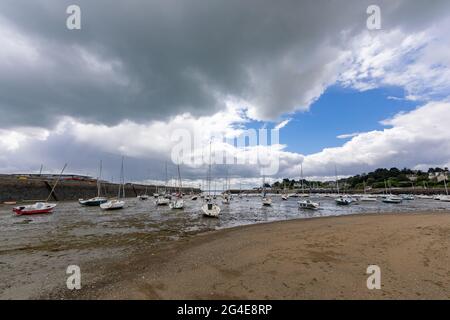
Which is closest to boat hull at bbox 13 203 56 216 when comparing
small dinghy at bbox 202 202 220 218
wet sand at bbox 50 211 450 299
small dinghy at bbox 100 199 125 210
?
small dinghy at bbox 100 199 125 210

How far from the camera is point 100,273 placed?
9.75 meters

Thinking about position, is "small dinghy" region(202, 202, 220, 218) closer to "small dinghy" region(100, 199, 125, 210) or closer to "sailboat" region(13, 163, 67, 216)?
"small dinghy" region(100, 199, 125, 210)

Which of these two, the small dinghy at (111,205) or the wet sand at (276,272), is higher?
the wet sand at (276,272)

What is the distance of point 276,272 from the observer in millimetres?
8750

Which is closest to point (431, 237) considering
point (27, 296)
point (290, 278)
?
point (290, 278)

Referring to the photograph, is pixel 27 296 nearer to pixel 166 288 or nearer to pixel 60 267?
Result: pixel 60 267

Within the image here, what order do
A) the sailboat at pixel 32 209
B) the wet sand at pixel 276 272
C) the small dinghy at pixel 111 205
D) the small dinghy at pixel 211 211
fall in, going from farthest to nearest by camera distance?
the small dinghy at pixel 111 205, the sailboat at pixel 32 209, the small dinghy at pixel 211 211, the wet sand at pixel 276 272

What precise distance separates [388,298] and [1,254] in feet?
64.4

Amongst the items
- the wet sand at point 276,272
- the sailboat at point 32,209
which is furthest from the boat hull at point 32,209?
the wet sand at point 276,272

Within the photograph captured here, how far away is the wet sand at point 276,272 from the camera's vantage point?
707cm

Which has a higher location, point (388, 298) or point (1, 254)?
point (388, 298)

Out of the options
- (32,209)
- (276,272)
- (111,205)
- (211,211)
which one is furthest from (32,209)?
(276,272)

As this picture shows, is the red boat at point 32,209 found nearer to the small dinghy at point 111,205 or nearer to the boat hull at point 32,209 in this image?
the boat hull at point 32,209
